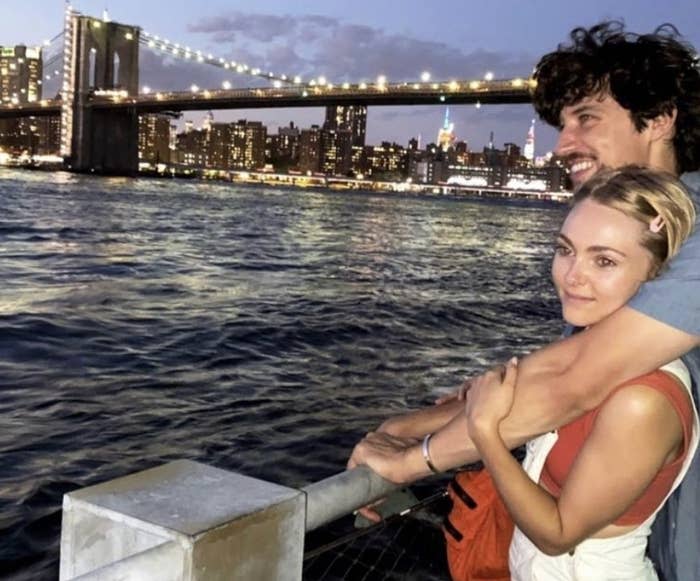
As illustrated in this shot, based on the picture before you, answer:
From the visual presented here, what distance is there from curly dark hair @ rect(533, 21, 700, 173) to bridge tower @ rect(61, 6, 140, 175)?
64.6 metres

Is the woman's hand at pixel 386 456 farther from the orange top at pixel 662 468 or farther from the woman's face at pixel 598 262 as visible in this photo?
the woman's face at pixel 598 262

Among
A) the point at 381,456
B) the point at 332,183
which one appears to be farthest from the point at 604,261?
the point at 332,183

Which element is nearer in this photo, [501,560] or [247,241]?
[501,560]

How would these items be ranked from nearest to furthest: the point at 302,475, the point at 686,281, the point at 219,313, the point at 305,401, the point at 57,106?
the point at 686,281 → the point at 302,475 → the point at 305,401 → the point at 219,313 → the point at 57,106

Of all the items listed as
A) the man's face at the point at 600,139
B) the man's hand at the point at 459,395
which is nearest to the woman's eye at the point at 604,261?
the man's face at the point at 600,139

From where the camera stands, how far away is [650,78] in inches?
66.1

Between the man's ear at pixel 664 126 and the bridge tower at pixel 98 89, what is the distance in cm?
6471

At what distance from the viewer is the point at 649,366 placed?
127cm

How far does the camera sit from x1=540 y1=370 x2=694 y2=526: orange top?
4.18 feet

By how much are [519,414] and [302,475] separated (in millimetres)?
4043

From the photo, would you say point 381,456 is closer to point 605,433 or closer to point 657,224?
point 605,433

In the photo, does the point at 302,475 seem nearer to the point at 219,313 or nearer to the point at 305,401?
the point at 305,401

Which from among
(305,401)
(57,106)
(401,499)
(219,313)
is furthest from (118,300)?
(57,106)

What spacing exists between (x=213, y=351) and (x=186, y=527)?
7.76 m
